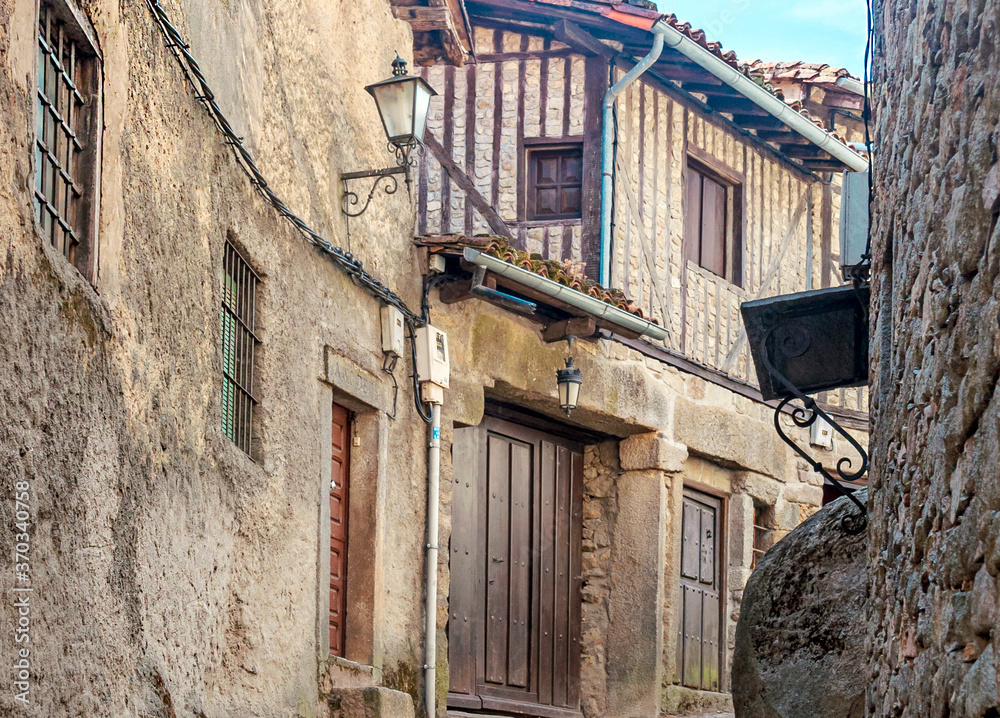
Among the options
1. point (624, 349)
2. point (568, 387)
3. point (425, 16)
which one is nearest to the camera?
point (425, 16)

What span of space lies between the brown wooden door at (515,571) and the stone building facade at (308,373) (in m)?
0.06

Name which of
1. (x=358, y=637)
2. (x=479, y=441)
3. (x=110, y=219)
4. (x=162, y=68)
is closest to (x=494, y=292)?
(x=479, y=441)

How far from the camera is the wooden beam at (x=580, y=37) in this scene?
→ 32.2 ft

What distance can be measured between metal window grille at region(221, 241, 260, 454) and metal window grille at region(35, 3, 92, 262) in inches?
59.1

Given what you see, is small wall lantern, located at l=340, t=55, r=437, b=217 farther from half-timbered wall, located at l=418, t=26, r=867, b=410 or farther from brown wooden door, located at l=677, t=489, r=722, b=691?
brown wooden door, located at l=677, t=489, r=722, b=691

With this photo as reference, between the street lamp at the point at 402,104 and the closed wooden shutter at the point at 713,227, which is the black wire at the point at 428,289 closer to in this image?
the street lamp at the point at 402,104

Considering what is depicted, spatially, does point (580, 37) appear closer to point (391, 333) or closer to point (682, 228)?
point (682, 228)

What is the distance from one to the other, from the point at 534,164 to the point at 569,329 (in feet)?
5.21

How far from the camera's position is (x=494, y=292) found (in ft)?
26.2

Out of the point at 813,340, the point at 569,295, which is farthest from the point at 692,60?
the point at 813,340

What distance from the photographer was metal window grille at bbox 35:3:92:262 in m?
4.03

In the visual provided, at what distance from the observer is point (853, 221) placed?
4770mm

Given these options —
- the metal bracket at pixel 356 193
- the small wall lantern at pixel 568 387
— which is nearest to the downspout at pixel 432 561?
the small wall lantern at pixel 568 387

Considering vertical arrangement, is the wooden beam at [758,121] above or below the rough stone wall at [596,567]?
above
